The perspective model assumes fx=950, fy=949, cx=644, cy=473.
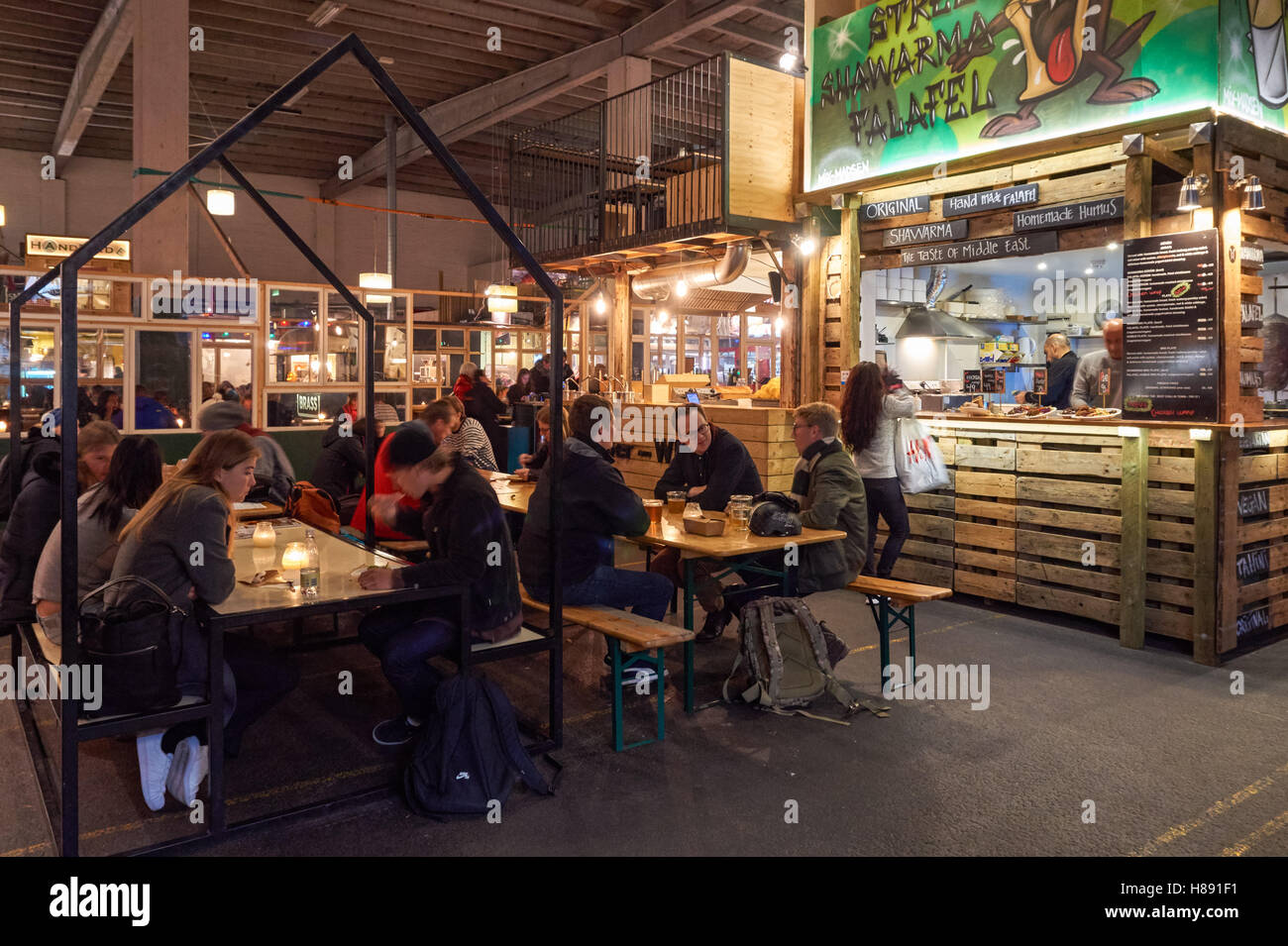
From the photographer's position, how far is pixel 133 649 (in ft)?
10.1

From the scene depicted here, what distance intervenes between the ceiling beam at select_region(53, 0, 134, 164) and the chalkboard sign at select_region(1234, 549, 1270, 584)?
12158 mm

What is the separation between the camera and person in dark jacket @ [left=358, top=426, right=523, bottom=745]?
12.7 ft

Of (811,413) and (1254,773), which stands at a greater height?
(811,413)

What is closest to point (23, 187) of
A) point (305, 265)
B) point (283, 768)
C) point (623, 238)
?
point (305, 265)

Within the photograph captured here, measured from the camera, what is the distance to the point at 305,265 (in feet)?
71.8

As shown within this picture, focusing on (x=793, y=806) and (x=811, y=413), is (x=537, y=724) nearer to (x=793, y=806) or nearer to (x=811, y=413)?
(x=793, y=806)

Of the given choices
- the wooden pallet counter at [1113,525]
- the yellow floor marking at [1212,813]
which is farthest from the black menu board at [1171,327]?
the yellow floor marking at [1212,813]

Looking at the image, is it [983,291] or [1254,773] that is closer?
[1254,773]

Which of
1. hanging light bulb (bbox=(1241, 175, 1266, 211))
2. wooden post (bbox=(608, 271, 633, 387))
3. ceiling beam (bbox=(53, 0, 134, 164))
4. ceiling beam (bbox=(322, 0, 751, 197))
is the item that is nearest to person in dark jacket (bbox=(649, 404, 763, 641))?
hanging light bulb (bbox=(1241, 175, 1266, 211))

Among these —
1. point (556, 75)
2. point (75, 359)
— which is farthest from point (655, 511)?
point (556, 75)

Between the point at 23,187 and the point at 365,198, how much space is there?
6.62 metres

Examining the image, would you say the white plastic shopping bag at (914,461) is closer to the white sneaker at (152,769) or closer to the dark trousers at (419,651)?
the dark trousers at (419,651)

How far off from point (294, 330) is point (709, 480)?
8.88m

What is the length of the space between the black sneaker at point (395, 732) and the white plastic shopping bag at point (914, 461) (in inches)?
153
